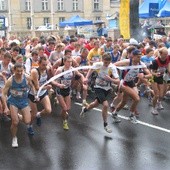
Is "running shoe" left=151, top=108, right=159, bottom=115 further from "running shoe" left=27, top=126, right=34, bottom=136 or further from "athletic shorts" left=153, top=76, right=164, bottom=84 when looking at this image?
"running shoe" left=27, top=126, right=34, bottom=136

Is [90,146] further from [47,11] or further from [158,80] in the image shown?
[47,11]

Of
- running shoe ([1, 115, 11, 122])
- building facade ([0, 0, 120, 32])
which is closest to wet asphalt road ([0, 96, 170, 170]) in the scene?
running shoe ([1, 115, 11, 122])

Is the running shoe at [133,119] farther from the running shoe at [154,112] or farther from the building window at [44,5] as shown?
the building window at [44,5]

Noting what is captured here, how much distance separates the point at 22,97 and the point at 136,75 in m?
2.77

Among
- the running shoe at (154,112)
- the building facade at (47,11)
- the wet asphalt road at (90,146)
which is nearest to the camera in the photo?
the wet asphalt road at (90,146)

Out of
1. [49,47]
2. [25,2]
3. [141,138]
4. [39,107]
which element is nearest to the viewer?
[141,138]

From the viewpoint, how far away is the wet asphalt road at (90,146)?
23.7 ft

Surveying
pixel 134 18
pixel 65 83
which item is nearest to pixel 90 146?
pixel 65 83

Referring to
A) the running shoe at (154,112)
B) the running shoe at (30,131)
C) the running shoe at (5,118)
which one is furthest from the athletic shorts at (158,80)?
the running shoe at (5,118)

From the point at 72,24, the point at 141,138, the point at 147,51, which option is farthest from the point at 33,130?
the point at 72,24

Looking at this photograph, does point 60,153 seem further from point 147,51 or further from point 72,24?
point 72,24

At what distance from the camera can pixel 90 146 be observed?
827cm

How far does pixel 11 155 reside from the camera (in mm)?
7805

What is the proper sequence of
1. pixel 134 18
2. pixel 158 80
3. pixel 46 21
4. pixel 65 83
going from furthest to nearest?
pixel 46 21 → pixel 134 18 → pixel 158 80 → pixel 65 83
